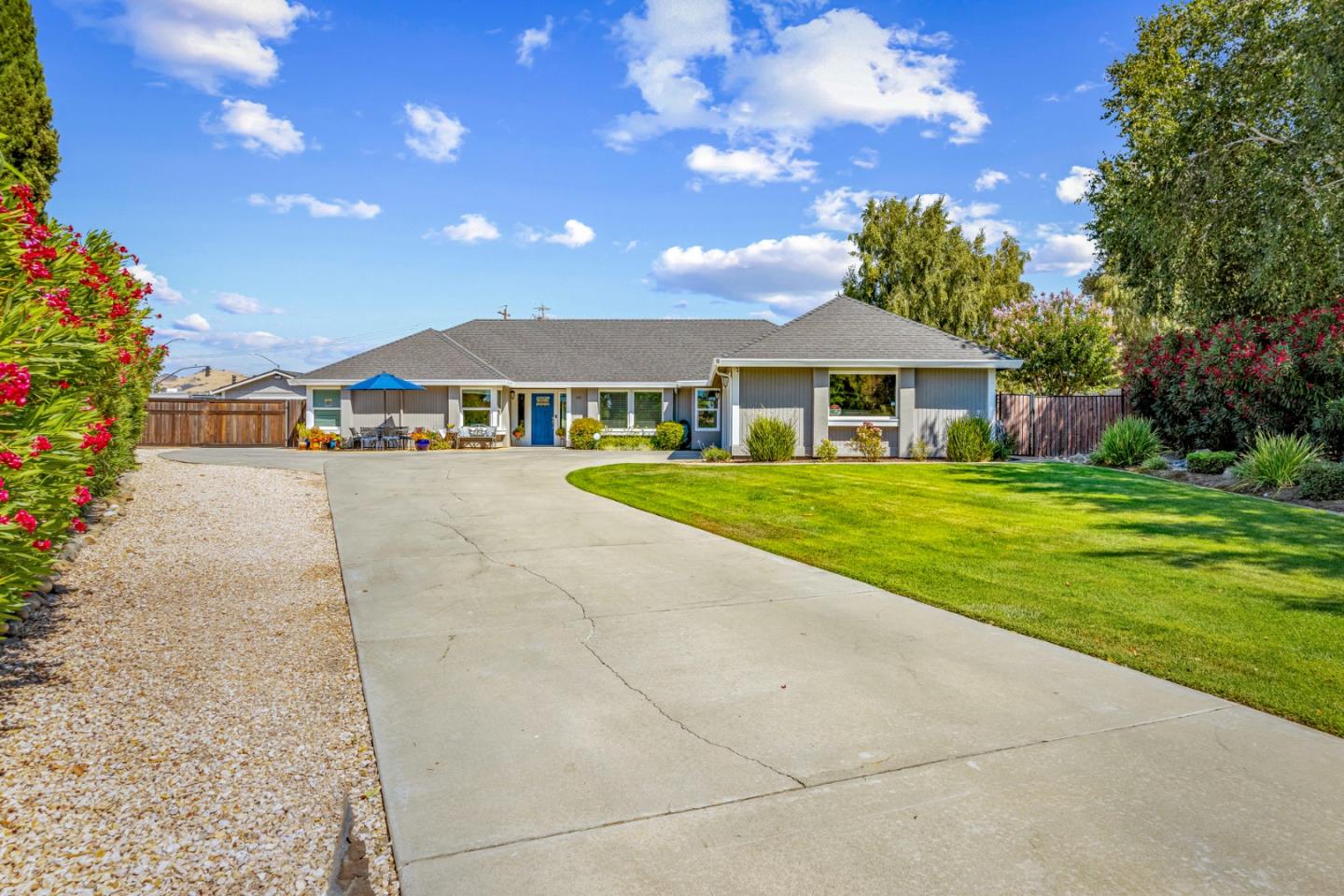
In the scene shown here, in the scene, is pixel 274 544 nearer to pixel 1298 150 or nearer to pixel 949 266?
pixel 1298 150

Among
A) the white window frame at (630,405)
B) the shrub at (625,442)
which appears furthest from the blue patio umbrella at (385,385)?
the shrub at (625,442)

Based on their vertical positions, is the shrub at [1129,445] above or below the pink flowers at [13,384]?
below

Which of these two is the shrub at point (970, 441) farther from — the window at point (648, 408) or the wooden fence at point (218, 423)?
the wooden fence at point (218, 423)

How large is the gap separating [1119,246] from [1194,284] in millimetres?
1932

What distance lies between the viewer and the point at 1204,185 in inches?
592

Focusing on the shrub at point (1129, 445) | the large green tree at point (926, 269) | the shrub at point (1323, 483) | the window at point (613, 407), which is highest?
the large green tree at point (926, 269)

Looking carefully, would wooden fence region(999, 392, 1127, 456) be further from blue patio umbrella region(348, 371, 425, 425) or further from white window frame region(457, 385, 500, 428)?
blue patio umbrella region(348, 371, 425, 425)

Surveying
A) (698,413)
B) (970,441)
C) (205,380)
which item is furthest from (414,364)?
(205,380)

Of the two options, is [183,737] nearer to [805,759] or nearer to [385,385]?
[805,759]

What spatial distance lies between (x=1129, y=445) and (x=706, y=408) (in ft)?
45.9

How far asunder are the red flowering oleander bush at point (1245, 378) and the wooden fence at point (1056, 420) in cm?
201

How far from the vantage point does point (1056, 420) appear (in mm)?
21562

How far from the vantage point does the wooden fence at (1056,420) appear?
70.3 feet

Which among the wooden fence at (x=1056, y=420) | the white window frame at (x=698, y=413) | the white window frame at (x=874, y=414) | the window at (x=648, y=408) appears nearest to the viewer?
the white window frame at (x=874, y=414)
